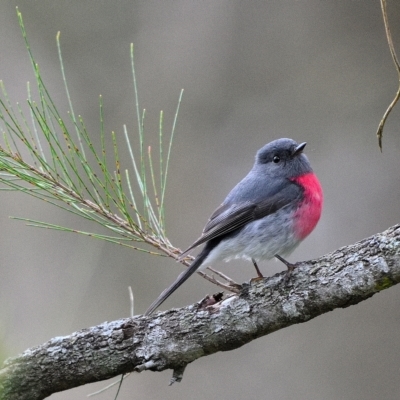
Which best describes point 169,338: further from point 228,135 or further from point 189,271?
point 228,135

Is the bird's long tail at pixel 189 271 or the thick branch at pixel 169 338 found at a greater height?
the bird's long tail at pixel 189 271

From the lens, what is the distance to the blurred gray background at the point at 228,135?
4.27 metres

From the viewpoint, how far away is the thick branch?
207cm

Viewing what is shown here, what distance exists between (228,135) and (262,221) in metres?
2.07

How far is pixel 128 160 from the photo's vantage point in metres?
4.91

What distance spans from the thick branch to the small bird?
50cm

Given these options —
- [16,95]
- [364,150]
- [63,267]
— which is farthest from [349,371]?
[16,95]

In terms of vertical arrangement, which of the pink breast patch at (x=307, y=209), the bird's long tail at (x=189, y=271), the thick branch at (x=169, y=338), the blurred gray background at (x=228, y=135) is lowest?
the thick branch at (x=169, y=338)

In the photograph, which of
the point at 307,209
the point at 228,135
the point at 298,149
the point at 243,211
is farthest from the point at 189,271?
the point at 228,135

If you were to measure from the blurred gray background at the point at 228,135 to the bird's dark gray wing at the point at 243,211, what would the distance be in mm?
1449

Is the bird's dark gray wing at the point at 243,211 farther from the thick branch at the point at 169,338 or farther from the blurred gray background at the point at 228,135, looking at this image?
the blurred gray background at the point at 228,135

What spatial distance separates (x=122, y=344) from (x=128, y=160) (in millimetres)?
2913

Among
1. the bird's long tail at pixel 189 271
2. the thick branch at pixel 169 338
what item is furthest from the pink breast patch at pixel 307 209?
the thick branch at pixel 169 338

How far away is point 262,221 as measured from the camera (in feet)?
9.29
